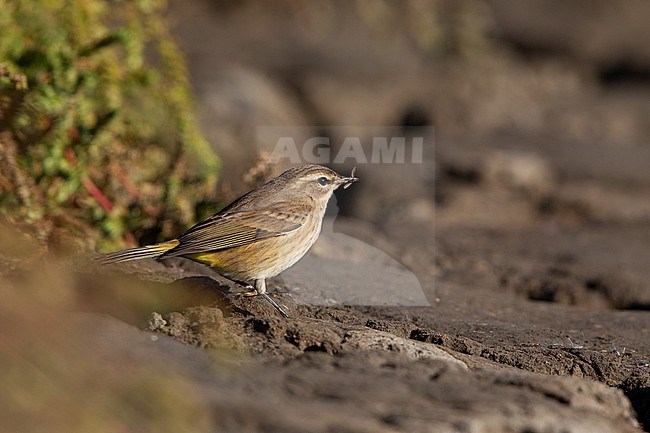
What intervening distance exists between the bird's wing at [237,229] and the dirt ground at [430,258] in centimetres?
24

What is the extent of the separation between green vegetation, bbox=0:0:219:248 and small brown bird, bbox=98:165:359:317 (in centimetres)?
115

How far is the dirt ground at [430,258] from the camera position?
4.09 meters

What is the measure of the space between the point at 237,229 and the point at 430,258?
315cm

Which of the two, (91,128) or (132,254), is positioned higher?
(91,128)

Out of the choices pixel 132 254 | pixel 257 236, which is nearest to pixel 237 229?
pixel 257 236

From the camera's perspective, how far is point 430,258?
9.28 metres

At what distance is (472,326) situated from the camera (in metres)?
6.49

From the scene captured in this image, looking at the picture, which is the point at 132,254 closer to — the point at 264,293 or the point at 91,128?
the point at 264,293

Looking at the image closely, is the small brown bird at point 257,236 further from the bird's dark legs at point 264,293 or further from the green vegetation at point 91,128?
the green vegetation at point 91,128

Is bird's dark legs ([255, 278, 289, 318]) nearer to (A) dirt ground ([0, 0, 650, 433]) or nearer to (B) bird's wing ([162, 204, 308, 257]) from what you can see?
(A) dirt ground ([0, 0, 650, 433])

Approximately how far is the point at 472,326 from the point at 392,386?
2365 mm

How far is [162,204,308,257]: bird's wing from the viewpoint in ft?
20.7

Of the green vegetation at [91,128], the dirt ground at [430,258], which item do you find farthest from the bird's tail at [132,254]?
the green vegetation at [91,128]

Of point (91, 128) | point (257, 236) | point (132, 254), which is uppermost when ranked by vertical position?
point (91, 128)
